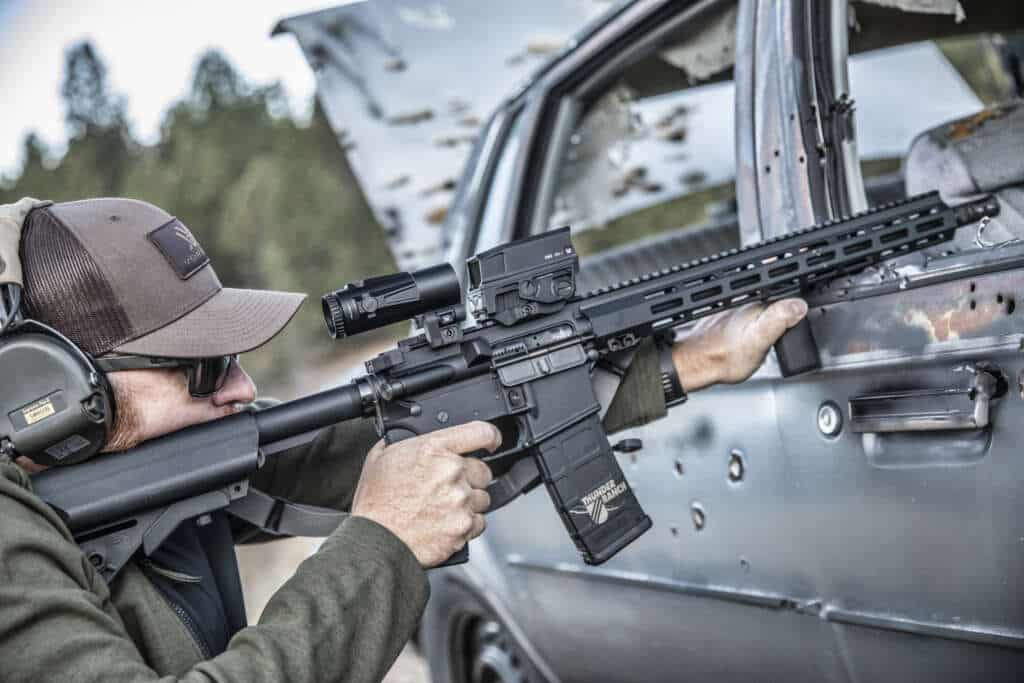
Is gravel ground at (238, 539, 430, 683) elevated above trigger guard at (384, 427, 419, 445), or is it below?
below

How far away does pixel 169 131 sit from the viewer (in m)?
34.0

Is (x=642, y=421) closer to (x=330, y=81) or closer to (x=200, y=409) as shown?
(x=200, y=409)

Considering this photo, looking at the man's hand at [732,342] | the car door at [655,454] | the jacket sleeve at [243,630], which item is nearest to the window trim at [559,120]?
the car door at [655,454]

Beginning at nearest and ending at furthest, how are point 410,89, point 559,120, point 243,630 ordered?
1. point 243,630
2. point 559,120
3. point 410,89

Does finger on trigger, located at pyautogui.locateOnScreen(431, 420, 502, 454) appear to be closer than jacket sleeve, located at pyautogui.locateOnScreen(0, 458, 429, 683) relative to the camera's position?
No

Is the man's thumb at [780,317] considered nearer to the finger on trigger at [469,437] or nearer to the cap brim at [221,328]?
the finger on trigger at [469,437]

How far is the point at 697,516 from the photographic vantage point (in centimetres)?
248

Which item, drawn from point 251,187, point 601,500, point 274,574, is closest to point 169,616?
point 601,500

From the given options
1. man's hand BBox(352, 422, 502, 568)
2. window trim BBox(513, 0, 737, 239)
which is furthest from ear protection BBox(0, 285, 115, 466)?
window trim BBox(513, 0, 737, 239)

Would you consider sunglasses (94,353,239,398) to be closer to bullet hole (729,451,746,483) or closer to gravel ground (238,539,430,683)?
bullet hole (729,451,746,483)

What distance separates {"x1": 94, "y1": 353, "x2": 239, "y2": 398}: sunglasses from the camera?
196cm

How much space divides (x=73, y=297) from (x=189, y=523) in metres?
0.56

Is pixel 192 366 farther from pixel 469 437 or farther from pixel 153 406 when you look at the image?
pixel 469 437

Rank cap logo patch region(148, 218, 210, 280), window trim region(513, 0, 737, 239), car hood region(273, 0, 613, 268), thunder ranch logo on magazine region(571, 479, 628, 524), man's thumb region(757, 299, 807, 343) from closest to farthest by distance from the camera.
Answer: cap logo patch region(148, 218, 210, 280) → man's thumb region(757, 299, 807, 343) → thunder ranch logo on magazine region(571, 479, 628, 524) → window trim region(513, 0, 737, 239) → car hood region(273, 0, 613, 268)
